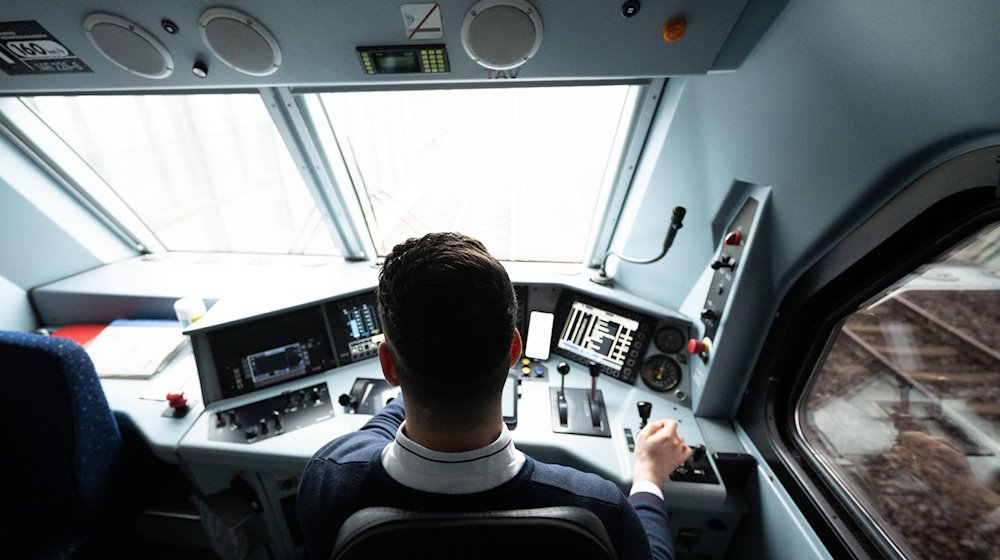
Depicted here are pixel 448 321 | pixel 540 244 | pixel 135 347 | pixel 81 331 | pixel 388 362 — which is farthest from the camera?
pixel 540 244

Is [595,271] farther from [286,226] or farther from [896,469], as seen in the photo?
[286,226]

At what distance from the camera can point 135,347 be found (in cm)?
207

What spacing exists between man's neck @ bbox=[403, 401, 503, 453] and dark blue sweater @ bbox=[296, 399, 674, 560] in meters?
0.08

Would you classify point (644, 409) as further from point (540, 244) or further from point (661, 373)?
point (540, 244)

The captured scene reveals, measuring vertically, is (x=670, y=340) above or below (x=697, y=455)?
above

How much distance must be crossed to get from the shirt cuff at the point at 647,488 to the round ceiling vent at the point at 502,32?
4.27ft

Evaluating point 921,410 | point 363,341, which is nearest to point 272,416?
point 363,341

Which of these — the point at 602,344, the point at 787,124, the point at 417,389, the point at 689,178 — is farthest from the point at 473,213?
the point at 417,389

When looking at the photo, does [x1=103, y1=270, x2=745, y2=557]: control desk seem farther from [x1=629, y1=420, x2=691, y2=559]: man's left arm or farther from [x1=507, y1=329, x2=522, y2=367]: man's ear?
[x1=507, y1=329, x2=522, y2=367]: man's ear

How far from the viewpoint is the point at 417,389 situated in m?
0.74

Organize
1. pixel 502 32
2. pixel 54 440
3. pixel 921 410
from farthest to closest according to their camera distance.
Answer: pixel 54 440 → pixel 921 410 → pixel 502 32

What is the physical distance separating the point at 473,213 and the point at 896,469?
203cm

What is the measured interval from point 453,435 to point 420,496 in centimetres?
11

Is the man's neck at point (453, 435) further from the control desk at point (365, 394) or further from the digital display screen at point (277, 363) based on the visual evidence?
the digital display screen at point (277, 363)
